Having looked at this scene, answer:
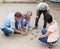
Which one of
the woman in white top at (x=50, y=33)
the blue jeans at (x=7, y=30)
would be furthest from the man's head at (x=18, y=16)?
the woman in white top at (x=50, y=33)

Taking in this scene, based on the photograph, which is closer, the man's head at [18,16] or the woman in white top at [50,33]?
the woman in white top at [50,33]

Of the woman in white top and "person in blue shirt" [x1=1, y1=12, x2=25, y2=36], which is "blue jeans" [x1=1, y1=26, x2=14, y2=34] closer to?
"person in blue shirt" [x1=1, y1=12, x2=25, y2=36]

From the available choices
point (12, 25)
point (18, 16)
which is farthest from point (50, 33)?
point (12, 25)

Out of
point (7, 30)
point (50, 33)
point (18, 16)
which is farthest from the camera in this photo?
point (7, 30)

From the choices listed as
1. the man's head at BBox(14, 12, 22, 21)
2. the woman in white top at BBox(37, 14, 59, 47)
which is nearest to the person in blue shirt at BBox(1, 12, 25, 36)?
the man's head at BBox(14, 12, 22, 21)

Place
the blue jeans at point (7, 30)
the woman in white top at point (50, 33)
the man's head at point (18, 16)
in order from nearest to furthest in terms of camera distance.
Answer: the woman in white top at point (50, 33) → the man's head at point (18, 16) → the blue jeans at point (7, 30)

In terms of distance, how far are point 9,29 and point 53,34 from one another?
90cm

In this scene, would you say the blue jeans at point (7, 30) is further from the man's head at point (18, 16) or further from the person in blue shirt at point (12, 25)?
the man's head at point (18, 16)

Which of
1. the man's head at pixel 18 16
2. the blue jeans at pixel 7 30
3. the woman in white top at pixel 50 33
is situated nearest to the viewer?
the woman in white top at pixel 50 33

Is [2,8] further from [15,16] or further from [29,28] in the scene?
[15,16]

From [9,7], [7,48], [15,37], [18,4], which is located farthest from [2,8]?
[7,48]

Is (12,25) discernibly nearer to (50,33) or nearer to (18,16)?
(18,16)

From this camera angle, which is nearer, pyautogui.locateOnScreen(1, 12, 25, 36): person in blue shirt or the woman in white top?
the woman in white top

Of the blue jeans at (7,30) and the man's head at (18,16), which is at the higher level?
the man's head at (18,16)
